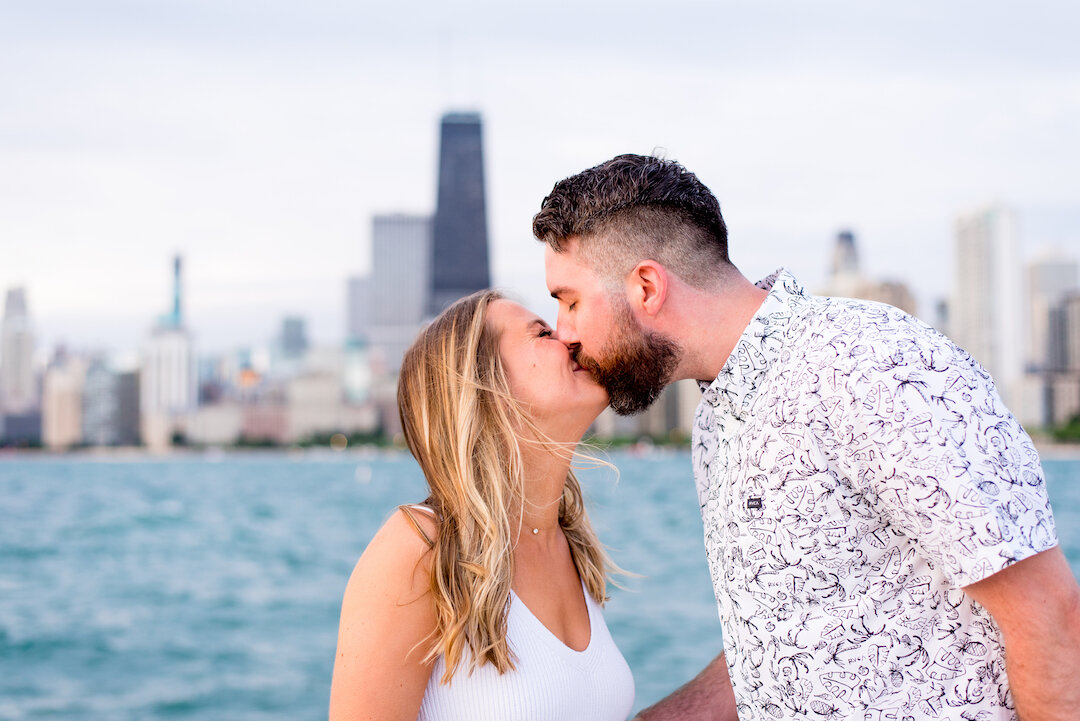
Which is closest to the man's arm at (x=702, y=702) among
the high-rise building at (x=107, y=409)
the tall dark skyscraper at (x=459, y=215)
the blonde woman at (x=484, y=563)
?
the blonde woman at (x=484, y=563)

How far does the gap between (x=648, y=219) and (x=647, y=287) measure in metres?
0.16

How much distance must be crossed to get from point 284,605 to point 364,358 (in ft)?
313

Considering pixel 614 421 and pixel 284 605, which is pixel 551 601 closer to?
pixel 284 605

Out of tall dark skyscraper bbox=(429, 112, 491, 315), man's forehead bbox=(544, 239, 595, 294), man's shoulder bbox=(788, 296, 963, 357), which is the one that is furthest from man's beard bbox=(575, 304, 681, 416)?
tall dark skyscraper bbox=(429, 112, 491, 315)

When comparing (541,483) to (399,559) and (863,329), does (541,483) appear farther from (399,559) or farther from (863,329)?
(863,329)

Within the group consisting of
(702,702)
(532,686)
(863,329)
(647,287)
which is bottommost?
(702,702)

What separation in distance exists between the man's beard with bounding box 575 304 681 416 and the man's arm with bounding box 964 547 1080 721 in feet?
2.65

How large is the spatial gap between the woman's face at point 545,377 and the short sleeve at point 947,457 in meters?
0.90

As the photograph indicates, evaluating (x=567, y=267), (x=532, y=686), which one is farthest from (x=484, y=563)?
(x=567, y=267)

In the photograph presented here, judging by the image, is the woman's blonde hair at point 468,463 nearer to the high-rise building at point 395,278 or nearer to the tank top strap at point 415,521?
the tank top strap at point 415,521

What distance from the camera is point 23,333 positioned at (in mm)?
105875

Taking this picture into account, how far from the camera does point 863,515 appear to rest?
1918 millimetres

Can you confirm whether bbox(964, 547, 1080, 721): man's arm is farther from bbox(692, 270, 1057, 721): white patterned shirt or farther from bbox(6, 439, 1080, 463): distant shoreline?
bbox(6, 439, 1080, 463): distant shoreline

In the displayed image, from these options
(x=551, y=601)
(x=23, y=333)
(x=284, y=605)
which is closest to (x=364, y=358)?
(x=23, y=333)
